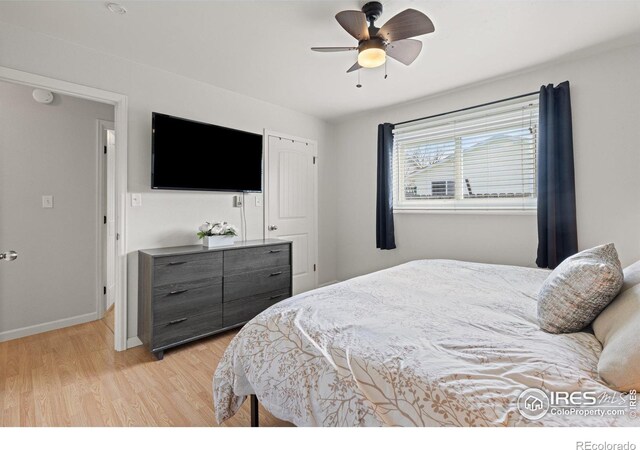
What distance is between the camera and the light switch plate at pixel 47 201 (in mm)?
2936

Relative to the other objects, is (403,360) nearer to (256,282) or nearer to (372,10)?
(372,10)

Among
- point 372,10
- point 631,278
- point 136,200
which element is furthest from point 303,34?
point 631,278

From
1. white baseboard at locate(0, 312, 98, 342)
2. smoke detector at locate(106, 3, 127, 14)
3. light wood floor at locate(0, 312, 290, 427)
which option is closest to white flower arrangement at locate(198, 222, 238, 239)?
light wood floor at locate(0, 312, 290, 427)

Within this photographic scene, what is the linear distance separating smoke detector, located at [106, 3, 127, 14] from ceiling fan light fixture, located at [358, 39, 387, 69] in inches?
59.9

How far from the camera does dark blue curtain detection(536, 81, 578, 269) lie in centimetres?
256

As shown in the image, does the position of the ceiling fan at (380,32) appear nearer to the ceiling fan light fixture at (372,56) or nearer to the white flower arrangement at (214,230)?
the ceiling fan light fixture at (372,56)

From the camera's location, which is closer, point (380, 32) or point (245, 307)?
point (380, 32)

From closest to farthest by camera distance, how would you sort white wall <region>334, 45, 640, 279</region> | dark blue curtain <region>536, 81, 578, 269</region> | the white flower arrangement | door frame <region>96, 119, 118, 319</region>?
white wall <region>334, 45, 640, 279</region>
dark blue curtain <region>536, 81, 578, 269</region>
the white flower arrangement
door frame <region>96, 119, 118, 319</region>

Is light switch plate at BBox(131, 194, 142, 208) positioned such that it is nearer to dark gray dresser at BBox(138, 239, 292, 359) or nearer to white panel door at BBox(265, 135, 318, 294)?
dark gray dresser at BBox(138, 239, 292, 359)

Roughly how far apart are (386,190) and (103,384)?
3203 millimetres

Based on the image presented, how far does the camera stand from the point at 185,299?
8.34 ft

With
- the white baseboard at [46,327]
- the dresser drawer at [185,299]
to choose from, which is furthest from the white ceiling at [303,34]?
the white baseboard at [46,327]

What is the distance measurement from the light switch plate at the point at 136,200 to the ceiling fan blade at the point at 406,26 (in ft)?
7.59

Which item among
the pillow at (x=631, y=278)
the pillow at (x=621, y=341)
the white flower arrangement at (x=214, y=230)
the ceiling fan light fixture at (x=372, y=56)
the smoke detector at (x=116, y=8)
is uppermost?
the smoke detector at (x=116, y=8)
